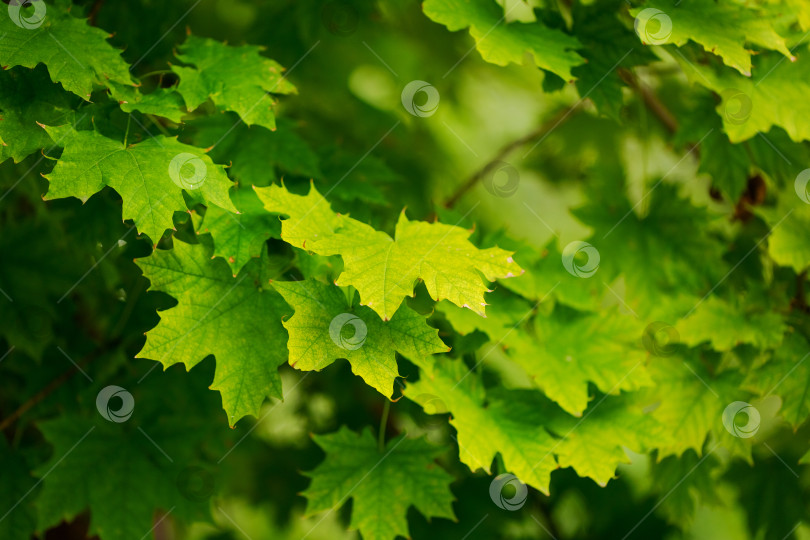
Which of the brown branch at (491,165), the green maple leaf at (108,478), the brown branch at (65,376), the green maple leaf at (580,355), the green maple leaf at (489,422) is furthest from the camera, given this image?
the brown branch at (491,165)

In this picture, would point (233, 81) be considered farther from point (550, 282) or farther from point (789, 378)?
point (789, 378)

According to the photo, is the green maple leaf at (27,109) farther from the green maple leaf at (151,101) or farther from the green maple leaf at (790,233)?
the green maple leaf at (790,233)

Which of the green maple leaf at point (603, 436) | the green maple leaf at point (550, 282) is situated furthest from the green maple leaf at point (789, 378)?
the green maple leaf at point (550, 282)

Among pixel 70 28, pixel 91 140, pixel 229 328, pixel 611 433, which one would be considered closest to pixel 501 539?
pixel 611 433

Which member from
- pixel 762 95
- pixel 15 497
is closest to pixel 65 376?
pixel 15 497

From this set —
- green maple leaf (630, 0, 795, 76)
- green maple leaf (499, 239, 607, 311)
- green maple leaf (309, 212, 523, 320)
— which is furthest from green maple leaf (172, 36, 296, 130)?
green maple leaf (630, 0, 795, 76)

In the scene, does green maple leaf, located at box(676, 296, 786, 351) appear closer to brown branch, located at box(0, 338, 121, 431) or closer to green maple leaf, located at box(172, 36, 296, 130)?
green maple leaf, located at box(172, 36, 296, 130)
